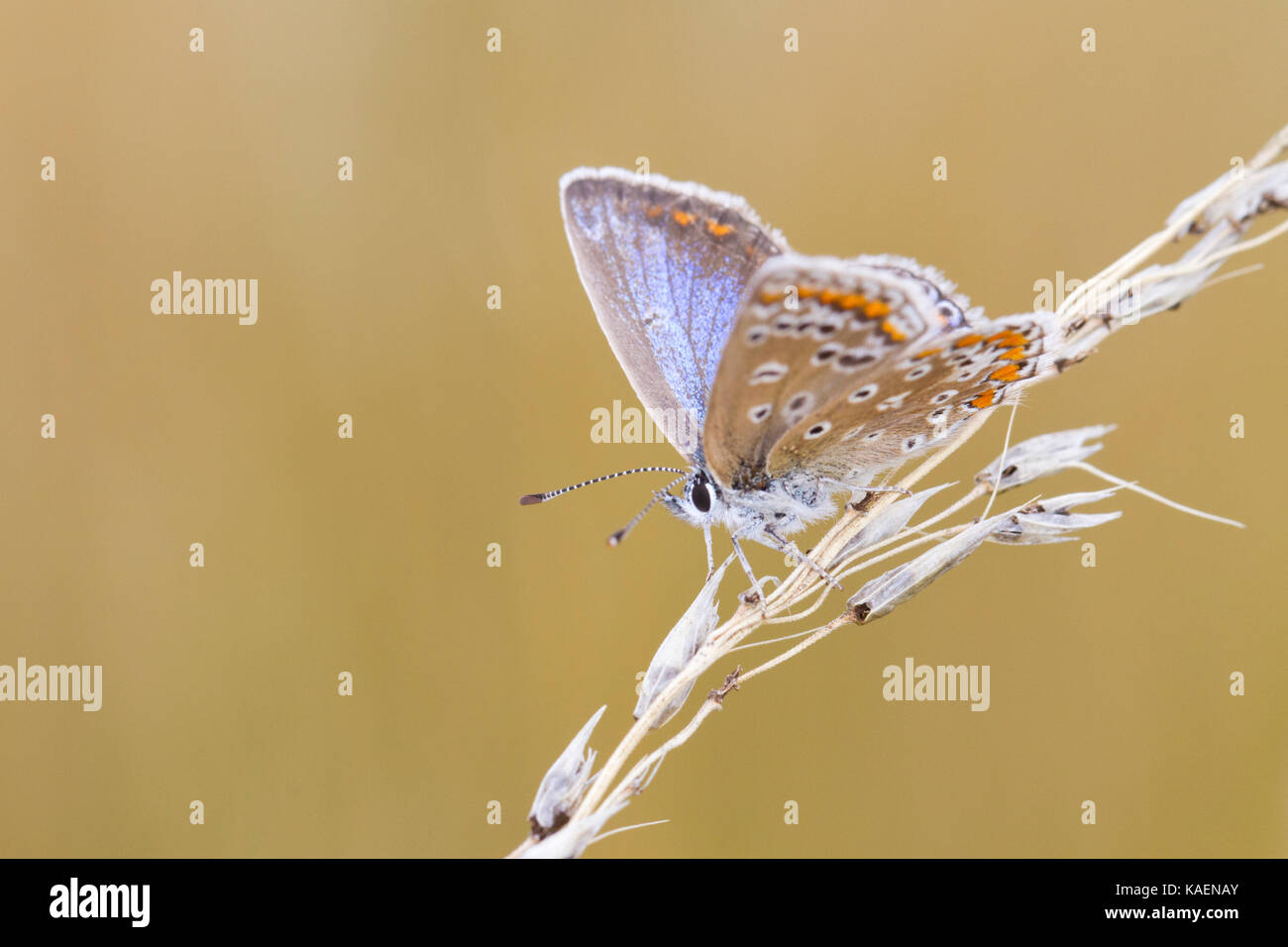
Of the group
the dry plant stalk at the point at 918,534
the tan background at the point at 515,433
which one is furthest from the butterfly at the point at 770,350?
the tan background at the point at 515,433

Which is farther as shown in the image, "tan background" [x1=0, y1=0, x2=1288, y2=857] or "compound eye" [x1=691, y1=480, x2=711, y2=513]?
"tan background" [x1=0, y1=0, x2=1288, y2=857]

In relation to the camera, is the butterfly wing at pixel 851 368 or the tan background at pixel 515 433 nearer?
the butterfly wing at pixel 851 368

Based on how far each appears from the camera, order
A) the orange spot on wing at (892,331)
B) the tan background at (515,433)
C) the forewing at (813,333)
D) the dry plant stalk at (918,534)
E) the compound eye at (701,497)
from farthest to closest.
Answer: the tan background at (515,433), the compound eye at (701,497), the orange spot on wing at (892,331), the forewing at (813,333), the dry plant stalk at (918,534)

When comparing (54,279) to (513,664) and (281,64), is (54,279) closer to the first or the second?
(281,64)

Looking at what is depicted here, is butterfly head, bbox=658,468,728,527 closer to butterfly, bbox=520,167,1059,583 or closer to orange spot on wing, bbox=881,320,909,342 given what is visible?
butterfly, bbox=520,167,1059,583

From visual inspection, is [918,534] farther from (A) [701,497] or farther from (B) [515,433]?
(B) [515,433]

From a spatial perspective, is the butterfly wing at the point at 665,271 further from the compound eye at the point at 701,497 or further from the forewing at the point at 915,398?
the forewing at the point at 915,398

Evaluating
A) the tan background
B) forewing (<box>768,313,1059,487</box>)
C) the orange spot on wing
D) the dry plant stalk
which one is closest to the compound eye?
forewing (<box>768,313,1059,487</box>)
